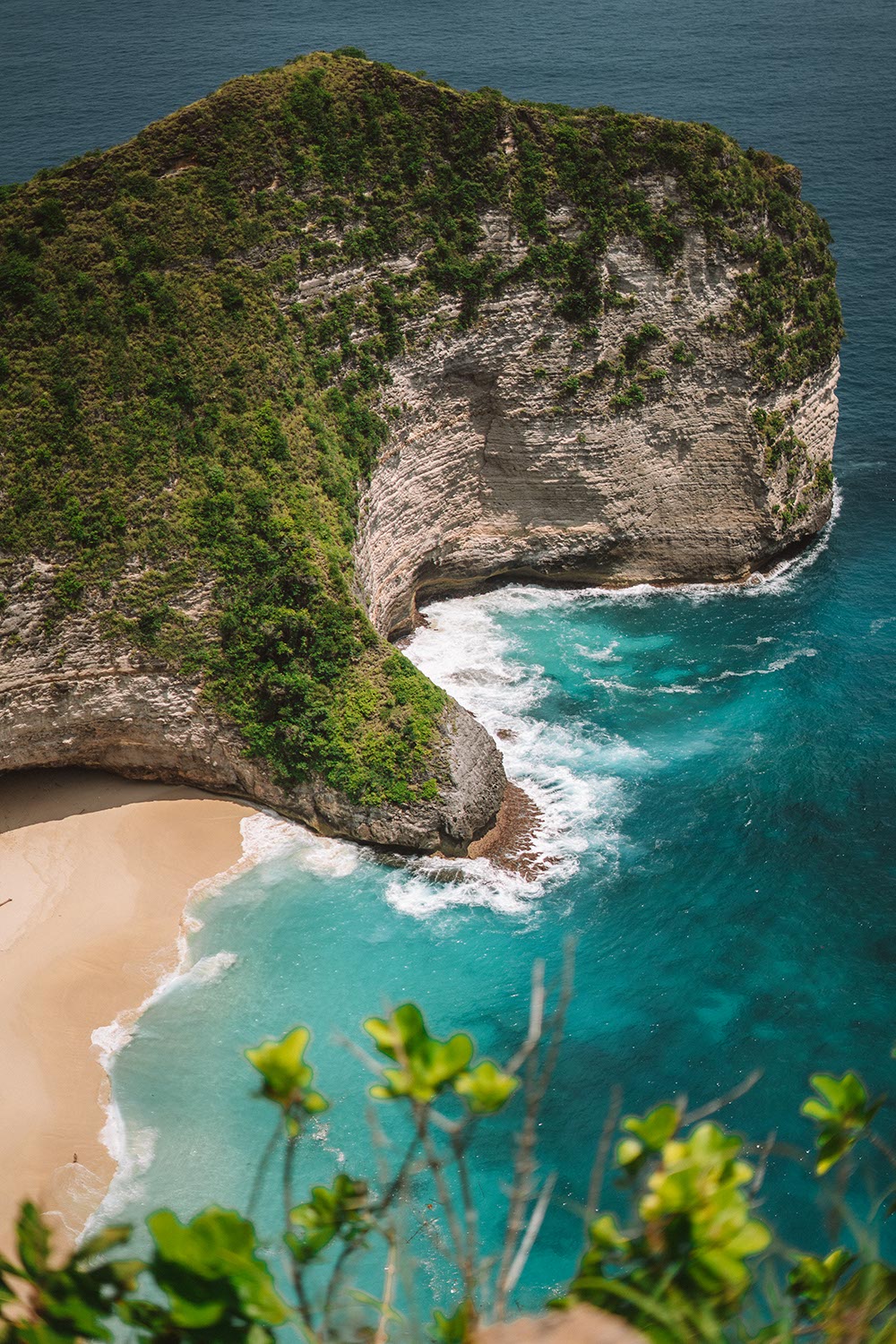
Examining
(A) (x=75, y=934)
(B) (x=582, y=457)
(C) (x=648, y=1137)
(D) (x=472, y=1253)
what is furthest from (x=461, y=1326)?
(B) (x=582, y=457)

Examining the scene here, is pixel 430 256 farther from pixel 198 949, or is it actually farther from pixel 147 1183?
pixel 147 1183

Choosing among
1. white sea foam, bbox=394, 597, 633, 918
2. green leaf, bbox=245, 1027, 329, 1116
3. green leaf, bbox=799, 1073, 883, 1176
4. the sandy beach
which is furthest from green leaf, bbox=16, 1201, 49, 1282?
white sea foam, bbox=394, 597, 633, 918

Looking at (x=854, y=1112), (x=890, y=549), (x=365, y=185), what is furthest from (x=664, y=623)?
(x=854, y=1112)

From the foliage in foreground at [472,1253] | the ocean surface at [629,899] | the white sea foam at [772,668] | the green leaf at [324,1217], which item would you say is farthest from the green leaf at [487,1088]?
the white sea foam at [772,668]

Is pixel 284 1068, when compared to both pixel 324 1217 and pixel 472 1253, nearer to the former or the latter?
pixel 324 1217

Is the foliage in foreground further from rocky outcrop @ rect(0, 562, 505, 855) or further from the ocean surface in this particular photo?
rocky outcrop @ rect(0, 562, 505, 855)

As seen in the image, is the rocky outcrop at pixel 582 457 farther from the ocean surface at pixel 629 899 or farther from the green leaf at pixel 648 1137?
the green leaf at pixel 648 1137
